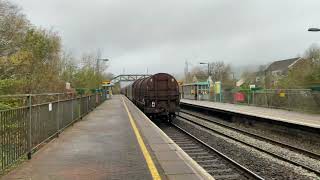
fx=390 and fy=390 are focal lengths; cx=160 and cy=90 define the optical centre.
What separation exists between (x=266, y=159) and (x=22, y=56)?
1362cm

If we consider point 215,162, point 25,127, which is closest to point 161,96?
point 215,162

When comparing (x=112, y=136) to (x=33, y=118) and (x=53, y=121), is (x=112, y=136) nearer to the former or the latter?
(x=53, y=121)

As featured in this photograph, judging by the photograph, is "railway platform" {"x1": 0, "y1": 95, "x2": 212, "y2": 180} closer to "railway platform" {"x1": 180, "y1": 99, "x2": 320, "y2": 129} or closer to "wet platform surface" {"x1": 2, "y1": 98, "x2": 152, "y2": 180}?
"wet platform surface" {"x1": 2, "y1": 98, "x2": 152, "y2": 180}

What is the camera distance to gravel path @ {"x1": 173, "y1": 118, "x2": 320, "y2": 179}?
10.7 metres

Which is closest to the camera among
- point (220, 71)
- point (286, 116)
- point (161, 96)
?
point (286, 116)

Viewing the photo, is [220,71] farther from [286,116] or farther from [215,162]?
[215,162]

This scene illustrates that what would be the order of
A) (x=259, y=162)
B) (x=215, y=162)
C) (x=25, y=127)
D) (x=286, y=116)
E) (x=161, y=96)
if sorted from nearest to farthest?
(x=25, y=127)
(x=215, y=162)
(x=259, y=162)
(x=286, y=116)
(x=161, y=96)

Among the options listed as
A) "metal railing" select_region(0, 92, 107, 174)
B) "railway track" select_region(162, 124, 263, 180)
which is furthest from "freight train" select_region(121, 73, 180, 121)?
"metal railing" select_region(0, 92, 107, 174)

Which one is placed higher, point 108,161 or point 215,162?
point 108,161

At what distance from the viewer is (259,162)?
1266cm

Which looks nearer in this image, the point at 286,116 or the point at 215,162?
the point at 215,162

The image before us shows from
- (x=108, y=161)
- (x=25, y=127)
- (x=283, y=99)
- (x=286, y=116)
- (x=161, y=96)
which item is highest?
(x=161, y=96)

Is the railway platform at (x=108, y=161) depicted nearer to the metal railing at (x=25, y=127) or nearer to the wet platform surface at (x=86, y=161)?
the wet platform surface at (x=86, y=161)

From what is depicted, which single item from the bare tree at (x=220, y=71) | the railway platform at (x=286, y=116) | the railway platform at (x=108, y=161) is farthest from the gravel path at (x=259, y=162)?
the bare tree at (x=220, y=71)
